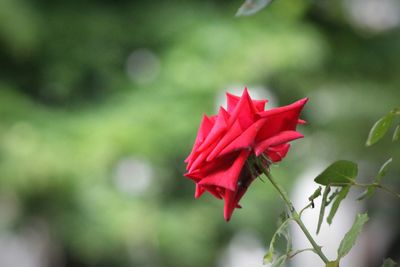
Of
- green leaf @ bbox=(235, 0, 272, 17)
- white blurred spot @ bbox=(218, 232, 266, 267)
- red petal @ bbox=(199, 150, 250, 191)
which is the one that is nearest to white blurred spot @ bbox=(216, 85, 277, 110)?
white blurred spot @ bbox=(218, 232, 266, 267)

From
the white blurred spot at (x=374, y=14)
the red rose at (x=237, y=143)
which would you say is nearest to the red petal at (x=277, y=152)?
the red rose at (x=237, y=143)

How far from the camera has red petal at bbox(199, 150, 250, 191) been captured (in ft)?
1.75

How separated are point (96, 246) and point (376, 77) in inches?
57.0

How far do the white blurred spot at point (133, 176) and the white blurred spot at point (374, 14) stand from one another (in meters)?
1.17

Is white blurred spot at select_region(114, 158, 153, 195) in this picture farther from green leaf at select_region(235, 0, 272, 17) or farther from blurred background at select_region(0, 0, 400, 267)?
green leaf at select_region(235, 0, 272, 17)

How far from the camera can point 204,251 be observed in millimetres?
3277

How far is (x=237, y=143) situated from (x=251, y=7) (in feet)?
0.47

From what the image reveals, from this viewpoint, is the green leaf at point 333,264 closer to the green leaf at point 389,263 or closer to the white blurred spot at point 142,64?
the green leaf at point 389,263

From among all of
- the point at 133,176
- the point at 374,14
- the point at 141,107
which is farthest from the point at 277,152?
the point at 374,14

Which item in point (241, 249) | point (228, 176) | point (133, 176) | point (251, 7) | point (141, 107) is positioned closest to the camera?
point (228, 176)

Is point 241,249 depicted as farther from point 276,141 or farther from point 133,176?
point 276,141

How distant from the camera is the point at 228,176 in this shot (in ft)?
1.77

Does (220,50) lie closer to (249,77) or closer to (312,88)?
(249,77)

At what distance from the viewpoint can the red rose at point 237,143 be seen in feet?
1.78
